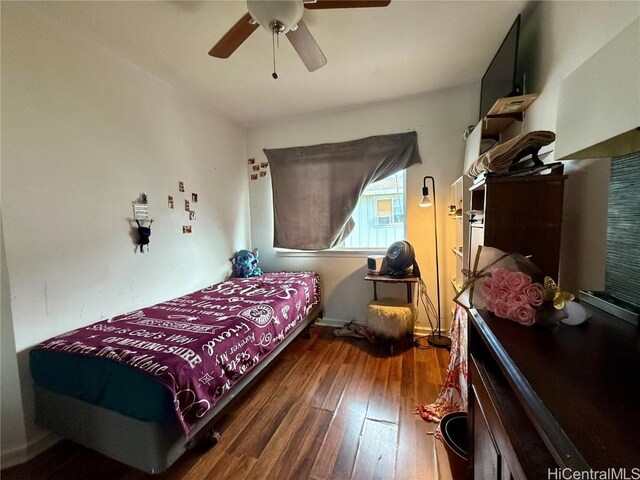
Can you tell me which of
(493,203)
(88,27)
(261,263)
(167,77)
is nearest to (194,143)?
(167,77)

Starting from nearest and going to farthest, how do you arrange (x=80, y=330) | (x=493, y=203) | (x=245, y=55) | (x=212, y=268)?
(x=493, y=203) < (x=80, y=330) < (x=245, y=55) < (x=212, y=268)

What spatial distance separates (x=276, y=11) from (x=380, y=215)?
213cm

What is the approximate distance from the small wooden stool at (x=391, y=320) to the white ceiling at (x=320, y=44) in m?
2.09

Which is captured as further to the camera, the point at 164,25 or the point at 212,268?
the point at 212,268

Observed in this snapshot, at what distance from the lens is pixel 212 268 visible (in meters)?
2.76

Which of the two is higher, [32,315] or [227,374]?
[32,315]

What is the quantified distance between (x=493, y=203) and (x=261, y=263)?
2.76 metres

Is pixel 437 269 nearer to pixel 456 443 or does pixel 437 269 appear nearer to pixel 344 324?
pixel 344 324

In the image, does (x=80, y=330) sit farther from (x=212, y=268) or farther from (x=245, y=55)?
(x=245, y=55)

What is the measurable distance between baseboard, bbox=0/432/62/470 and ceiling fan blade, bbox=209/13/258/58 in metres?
2.41

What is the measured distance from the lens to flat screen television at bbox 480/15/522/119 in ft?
4.95

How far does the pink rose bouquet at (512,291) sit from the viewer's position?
74cm

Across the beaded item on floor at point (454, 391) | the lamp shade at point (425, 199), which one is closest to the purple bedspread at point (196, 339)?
the beaded item on floor at point (454, 391)

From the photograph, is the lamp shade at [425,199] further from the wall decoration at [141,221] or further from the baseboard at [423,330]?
the wall decoration at [141,221]
